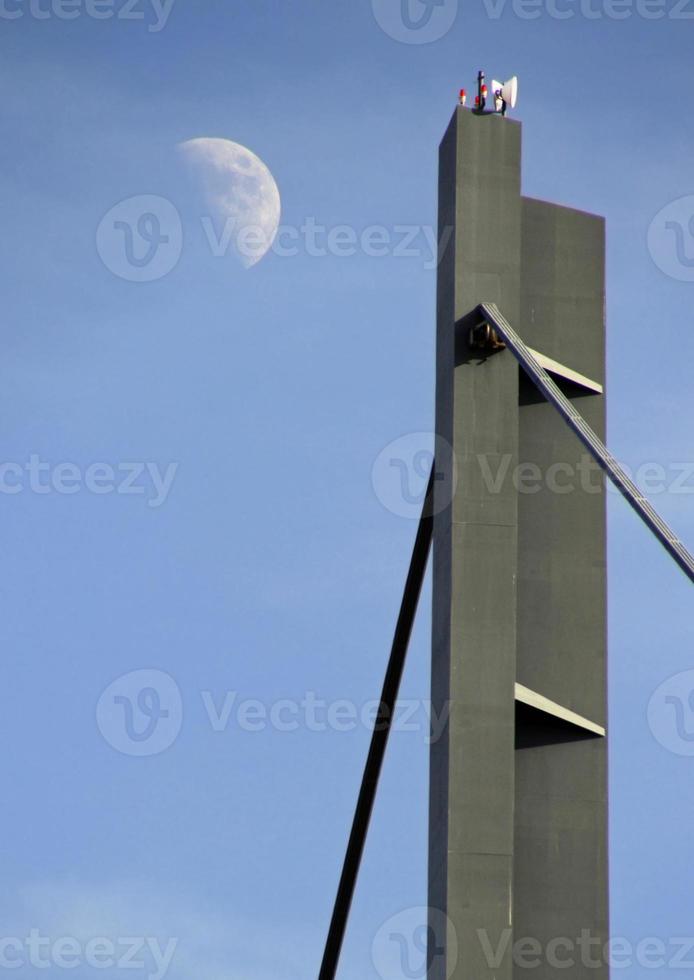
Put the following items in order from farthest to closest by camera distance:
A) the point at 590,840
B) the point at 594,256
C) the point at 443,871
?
the point at 594,256
the point at 590,840
the point at 443,871

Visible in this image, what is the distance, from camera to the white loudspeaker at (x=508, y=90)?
2272 centimetres

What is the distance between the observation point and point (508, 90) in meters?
22.8

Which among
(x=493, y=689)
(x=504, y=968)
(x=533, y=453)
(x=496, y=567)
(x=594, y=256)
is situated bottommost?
(x=504, y=968)

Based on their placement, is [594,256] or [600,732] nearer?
[600,732]

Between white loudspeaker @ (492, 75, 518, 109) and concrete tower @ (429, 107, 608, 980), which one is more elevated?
white loudspeaker @ (492, 75, 518, 109)

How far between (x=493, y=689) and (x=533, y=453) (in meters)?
3.41

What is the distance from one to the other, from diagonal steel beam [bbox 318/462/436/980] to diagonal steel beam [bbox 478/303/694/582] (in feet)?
7.47

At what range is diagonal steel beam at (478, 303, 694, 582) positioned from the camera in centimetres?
1873

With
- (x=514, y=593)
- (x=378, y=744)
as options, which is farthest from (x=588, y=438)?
(x=378, y=744)

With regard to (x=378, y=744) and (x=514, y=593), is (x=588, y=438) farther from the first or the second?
(x=378, y=744)

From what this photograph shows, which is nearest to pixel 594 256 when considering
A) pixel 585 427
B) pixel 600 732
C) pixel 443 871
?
pixel 585 427

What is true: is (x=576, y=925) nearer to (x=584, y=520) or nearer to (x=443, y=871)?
(x=443, y=871)

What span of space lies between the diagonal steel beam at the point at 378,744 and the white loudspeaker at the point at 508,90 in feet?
14.8

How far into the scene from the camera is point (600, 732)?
22.0 m
